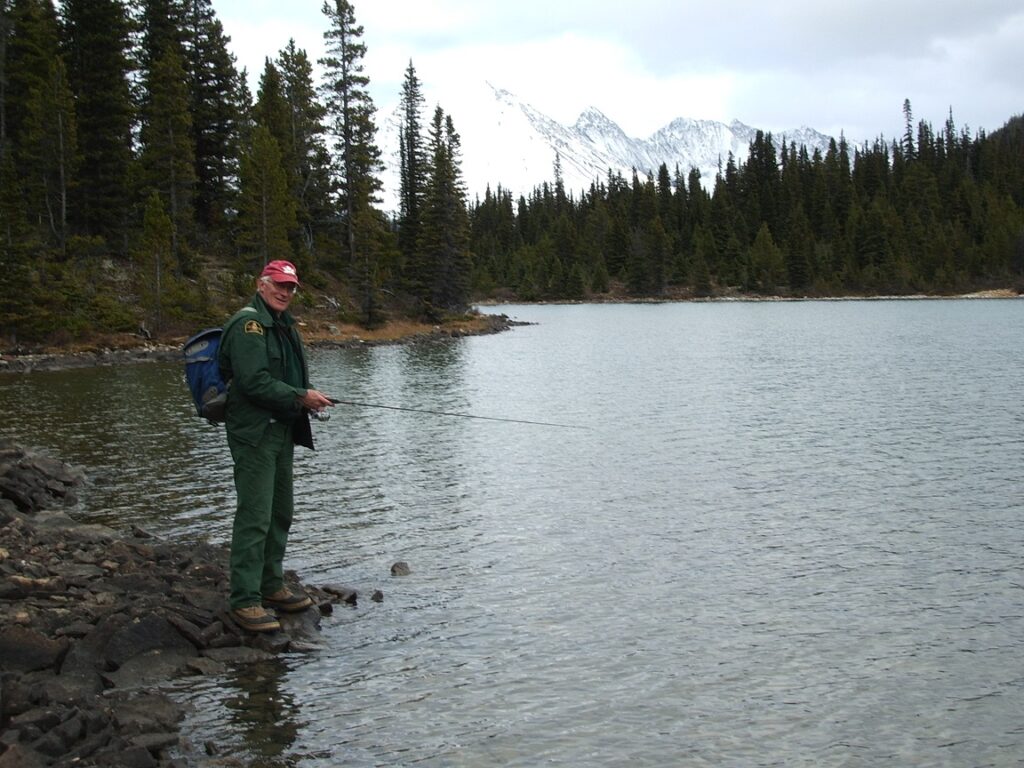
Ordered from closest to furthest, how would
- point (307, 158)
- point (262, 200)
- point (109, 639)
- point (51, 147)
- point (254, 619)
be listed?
point (109, 639) → point (254, 619) → point (51, 147) → point (262, 200) → point (307, 158)

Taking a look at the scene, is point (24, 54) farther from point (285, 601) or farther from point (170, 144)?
point (285, 601)

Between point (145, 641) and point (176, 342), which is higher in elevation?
point (176, 342)

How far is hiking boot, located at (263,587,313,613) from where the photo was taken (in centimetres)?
998

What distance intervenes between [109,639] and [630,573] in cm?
642

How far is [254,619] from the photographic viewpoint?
931 centimetres

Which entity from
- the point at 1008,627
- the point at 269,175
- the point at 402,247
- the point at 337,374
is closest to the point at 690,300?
the point at 402,247

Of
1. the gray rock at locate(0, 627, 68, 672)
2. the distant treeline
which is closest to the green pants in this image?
the gray rock at locate(0, 627, 68, 672)

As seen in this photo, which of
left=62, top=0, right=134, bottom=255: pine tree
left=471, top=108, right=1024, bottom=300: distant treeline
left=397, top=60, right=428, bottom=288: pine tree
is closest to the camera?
left=62, top=0, right=134, bottom=255: pine tree

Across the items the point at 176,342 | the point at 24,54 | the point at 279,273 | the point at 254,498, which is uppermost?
the point at 24,54

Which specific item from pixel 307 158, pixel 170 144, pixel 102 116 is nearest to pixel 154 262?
pixel 170 144

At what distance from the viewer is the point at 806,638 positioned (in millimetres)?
9844

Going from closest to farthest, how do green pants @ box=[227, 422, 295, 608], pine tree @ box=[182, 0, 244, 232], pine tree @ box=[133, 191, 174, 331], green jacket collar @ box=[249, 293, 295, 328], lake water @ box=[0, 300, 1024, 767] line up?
lake water @ box=[0, 300, 1024, 767], green jacket collar @ box=[249, 293, 295, 328], green pants @ box=[227, 422, 295, 608], pine tree @ box=[133, 191, 174, 331], pine tree @ box=[182, 0, 244, 232]

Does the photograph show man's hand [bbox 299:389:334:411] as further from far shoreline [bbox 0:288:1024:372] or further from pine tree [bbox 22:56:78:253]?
pine tree [bbox 22:56:78:253]

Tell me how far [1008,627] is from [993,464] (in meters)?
10.1
